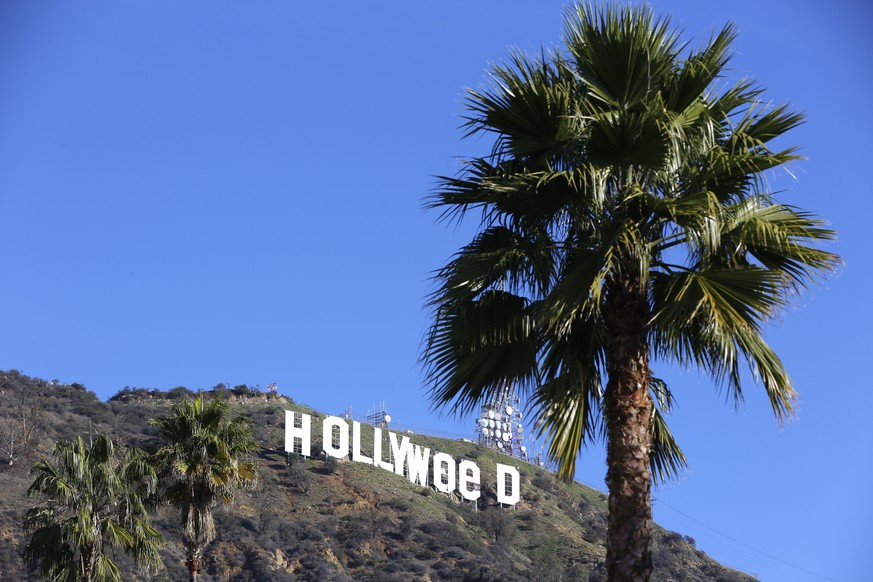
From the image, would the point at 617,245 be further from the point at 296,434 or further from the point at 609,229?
the point at 296,434

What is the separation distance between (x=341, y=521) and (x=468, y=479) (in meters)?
18.0

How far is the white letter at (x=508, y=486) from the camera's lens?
104 m

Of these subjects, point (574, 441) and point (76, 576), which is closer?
point (574, 441)

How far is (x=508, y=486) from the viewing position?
107m

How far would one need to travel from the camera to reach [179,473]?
28.5 metres

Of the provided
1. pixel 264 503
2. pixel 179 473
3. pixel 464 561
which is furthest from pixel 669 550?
pixel 179 473

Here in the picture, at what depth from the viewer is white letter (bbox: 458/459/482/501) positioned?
103 meters

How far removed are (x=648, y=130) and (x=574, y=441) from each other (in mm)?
2876

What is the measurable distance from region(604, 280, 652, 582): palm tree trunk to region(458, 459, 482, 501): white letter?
93.5 m

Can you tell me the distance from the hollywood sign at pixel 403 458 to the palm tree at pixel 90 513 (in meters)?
68.8

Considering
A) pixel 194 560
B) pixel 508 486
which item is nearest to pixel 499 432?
pixel 508 486

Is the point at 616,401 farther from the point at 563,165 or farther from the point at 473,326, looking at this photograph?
the point at 563,165

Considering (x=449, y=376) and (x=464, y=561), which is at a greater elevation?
(x=464, y=561)

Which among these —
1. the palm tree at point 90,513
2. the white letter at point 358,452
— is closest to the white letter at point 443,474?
the white letter at point 358,452
